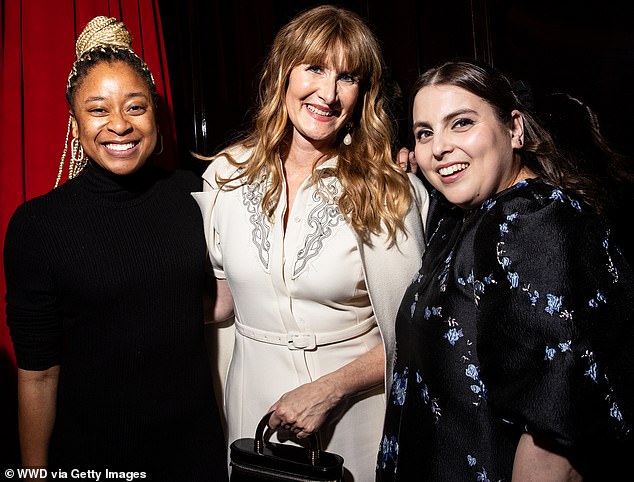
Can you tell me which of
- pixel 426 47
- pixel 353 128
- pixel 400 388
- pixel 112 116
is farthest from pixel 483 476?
pixel 426 47

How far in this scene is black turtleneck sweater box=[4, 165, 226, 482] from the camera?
5.11ft

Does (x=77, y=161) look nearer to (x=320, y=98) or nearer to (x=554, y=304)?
(x=320, y=98)

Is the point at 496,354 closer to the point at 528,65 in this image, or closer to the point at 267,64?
the point at 267,64

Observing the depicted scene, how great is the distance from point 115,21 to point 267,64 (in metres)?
0.49

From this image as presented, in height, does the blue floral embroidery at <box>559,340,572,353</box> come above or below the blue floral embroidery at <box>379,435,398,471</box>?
above

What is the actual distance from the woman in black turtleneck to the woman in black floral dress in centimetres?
64

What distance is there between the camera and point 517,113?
1428 millimetres

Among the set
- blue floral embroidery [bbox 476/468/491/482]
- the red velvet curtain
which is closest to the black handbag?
blue floral embroidery [bbox 476/468/491/482]

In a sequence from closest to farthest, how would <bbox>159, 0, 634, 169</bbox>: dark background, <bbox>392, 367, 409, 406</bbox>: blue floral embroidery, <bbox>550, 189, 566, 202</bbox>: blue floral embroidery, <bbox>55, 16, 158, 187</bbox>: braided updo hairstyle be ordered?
<bbox>550, 189, 566, 202</bbox>: blue floral embroidery → <bbox>392, 367, 409, 406</bbox>: blue floral embroidery → <bbox>55, 16, 158, 187</bbox>: braided updo hairstyle → <bbox>159, 0, 634, 169</bbox>: dark background

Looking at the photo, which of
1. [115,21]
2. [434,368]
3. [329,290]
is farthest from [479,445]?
[115,21]

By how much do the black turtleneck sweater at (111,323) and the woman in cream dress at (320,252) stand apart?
0.18 meters

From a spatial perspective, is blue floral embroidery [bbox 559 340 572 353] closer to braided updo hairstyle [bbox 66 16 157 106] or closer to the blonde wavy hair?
the blonde wavy hair

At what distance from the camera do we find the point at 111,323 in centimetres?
160

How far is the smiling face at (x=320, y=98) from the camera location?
176 cm
